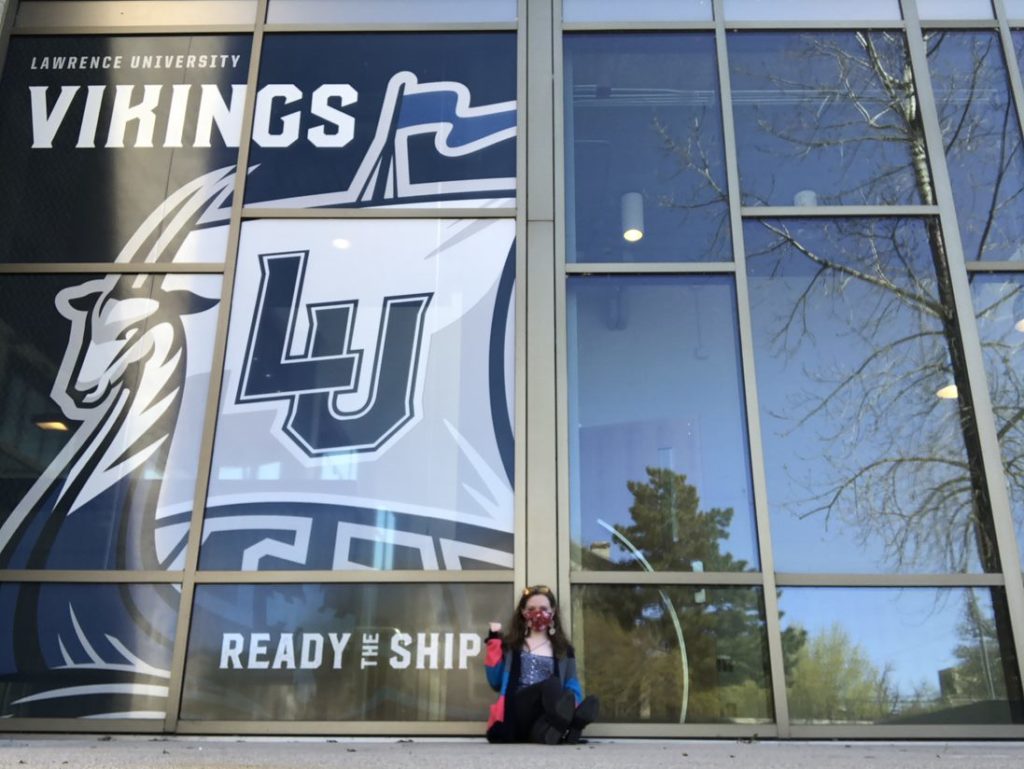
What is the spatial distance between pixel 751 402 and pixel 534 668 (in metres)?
2.29

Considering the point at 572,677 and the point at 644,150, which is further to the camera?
the point at 644,150

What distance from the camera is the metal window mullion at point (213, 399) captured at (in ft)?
18.5

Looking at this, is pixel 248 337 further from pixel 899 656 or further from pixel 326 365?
pixel 899 656

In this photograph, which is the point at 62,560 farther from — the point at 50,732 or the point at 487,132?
the point at 487,132

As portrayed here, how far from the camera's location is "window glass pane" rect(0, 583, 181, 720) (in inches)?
221

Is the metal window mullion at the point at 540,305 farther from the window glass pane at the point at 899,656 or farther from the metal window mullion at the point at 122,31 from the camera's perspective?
the metal window mullion at the point at 122,31

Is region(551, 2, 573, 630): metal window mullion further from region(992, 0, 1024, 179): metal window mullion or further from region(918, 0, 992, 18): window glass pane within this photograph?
region(992, 0, 1024, 179): metal window mullion

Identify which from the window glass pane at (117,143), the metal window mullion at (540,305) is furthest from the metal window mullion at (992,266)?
the window glass pane at (117,143)

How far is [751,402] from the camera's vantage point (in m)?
6.18

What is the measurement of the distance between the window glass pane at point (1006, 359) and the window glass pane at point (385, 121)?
3.47 metres

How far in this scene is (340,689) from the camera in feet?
18.5

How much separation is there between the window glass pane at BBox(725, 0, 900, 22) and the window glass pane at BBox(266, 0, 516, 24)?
1.81 m

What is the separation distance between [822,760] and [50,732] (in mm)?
4446

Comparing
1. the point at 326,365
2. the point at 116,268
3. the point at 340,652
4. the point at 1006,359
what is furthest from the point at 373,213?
the point at 1006,359
